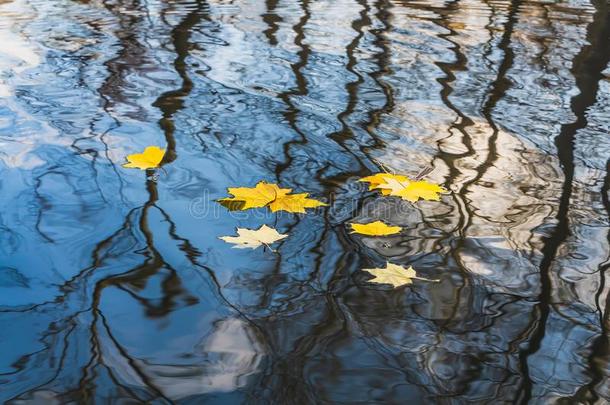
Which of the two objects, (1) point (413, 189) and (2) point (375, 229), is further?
(1) point (413, 189)

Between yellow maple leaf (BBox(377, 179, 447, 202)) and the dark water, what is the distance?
0.07m

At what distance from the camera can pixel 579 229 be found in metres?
2.17

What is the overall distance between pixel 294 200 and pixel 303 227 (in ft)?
0.56

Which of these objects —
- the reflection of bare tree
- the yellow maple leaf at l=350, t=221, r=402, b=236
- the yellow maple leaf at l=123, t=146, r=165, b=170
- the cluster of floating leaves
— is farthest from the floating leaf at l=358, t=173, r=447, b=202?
the yellow maple leaf at l=123, t=146, r=165, b=170

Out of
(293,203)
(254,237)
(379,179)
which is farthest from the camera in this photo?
(379,179)

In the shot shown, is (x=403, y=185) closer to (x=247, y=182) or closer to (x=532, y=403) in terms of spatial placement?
(x=247, y=182)

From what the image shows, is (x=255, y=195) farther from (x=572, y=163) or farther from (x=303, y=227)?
(x=572, y=163)

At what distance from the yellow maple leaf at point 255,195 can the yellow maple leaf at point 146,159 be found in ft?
1.18

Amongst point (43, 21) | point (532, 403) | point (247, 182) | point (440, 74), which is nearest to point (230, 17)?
point (43, 21)

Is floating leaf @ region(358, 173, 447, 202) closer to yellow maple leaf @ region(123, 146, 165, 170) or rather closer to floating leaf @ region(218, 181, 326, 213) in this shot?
floating leaf @ region(218, 181, 326, 213)

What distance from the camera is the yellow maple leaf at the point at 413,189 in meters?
2.36

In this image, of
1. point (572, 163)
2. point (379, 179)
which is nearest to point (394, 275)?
point (379, 179)

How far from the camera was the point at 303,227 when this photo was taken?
7.13 feet

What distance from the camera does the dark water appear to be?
1.56 meters
